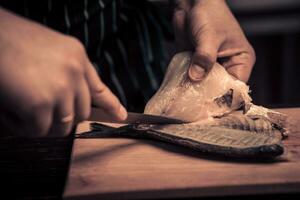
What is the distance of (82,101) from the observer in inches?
38.7

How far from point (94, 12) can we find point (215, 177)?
90 centimetres

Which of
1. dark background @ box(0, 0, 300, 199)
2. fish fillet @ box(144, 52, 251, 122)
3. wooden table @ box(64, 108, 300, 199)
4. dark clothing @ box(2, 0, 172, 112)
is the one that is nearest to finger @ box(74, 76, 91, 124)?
wooden table @ box(64, 108, 300, 199)

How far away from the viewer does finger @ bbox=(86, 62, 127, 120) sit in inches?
38.9

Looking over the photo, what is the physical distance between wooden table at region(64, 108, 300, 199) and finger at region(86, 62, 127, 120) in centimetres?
13

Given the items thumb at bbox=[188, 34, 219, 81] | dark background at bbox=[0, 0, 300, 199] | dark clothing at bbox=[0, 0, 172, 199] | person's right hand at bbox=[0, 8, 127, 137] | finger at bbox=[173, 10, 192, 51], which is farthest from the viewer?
dark background at bbox=[0, 0, 300, 199]

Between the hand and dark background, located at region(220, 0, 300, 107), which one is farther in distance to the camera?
dark background, located at region(220, 0, 300, 107)

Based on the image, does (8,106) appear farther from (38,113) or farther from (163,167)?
(163,167)

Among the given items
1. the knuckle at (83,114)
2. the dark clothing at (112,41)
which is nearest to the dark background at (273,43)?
the dark clothing at (112,41)

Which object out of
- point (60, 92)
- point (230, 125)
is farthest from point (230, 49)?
point (60, 92)

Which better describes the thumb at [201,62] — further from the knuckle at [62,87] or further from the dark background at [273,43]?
the dark background at [273,43]

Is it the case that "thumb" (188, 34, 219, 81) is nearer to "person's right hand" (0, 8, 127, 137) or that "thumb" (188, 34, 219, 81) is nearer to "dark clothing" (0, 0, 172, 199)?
"dark clothing" (0, 0, 172, 199)

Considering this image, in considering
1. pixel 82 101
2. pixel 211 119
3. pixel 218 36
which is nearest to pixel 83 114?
pixel 82 101

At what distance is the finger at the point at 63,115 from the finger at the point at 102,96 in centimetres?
7

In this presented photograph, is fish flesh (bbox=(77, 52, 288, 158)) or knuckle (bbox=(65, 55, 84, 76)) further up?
knuckle (bbox=(65, 55, 84, 76))
